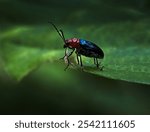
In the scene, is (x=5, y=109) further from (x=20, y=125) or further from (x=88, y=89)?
(x=88, y=89)

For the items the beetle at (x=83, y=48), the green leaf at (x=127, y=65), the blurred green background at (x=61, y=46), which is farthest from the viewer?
the blurred green background at (x=61, y=46)

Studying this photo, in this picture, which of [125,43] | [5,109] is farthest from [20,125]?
[125,43]

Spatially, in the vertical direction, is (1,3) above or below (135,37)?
above

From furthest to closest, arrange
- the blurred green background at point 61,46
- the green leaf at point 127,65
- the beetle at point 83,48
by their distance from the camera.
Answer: the blurred green background at point 61,46
the beetle at point 83,48
the green leaf at point 127,65

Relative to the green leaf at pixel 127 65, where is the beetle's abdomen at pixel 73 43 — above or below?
above

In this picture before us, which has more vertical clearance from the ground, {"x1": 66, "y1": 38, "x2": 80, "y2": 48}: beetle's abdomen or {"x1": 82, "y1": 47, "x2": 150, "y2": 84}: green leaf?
{"x1": 66, "y1": 38, "x2": 80, "y2": 48}: beetle's abdomen

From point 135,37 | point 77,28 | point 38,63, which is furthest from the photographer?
point 77,28

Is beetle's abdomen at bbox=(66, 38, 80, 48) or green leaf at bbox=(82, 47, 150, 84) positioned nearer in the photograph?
green leaf at bbox=(82, 47, 150, 84)

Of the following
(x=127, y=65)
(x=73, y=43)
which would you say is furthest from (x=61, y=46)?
(x=127, y=65)
